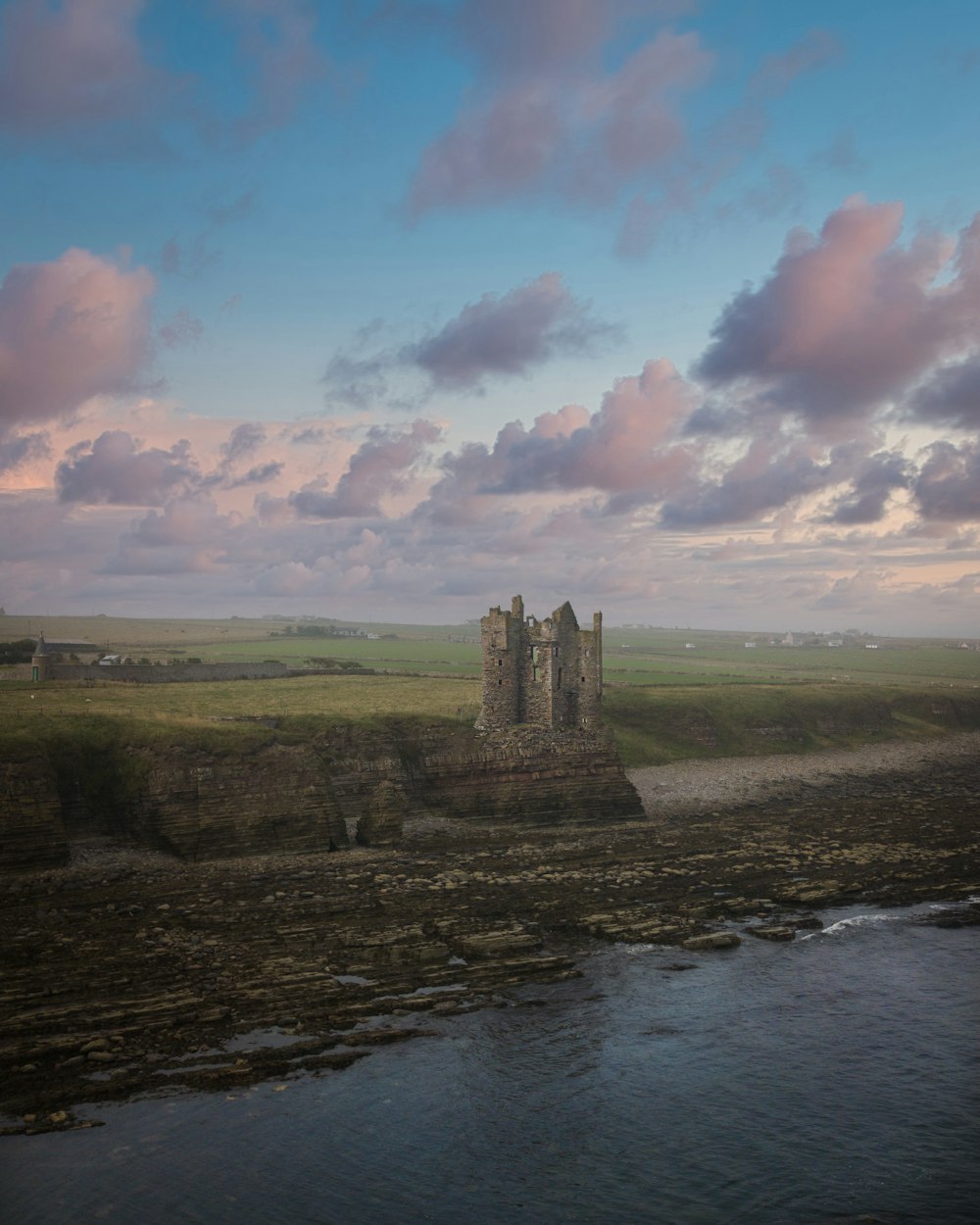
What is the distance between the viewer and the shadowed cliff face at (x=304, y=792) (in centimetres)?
5119

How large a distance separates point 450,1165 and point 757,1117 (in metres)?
9.03

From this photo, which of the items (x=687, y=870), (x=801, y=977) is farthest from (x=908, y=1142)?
(x=687, y=870)

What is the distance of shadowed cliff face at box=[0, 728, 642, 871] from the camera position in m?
51.2

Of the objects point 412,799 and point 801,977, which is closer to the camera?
point 801,977

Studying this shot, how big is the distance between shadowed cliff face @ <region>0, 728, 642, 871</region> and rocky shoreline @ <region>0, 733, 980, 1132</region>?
1.59 m

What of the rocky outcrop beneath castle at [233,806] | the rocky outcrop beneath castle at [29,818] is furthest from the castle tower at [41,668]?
the rocky outcrop beneath castle at [29,818]

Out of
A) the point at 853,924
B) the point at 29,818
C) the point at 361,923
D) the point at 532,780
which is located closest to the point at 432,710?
the point at 532,780

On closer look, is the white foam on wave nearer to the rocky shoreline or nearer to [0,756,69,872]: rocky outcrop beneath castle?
the rocky shoreline

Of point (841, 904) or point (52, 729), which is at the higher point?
point (52, 729)

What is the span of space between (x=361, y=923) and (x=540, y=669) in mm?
33788

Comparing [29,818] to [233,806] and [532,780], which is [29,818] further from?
[532,780]

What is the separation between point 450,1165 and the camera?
81.8ft

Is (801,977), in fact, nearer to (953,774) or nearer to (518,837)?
(518,837)

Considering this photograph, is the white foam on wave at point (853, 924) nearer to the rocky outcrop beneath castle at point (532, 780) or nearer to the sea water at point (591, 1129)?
the sea water at point (591, 1129)
